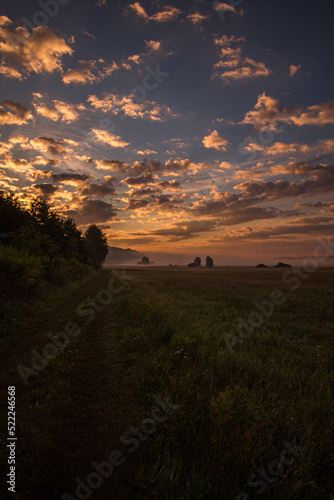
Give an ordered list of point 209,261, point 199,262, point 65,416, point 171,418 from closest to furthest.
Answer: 1. point 171,418
2. point 65,416
3. point 209,261
4. point 199,262

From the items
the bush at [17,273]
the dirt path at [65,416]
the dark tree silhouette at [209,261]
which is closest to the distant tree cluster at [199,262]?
the dark tree silhouette at [209,261]

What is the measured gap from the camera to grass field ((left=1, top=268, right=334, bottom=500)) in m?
2.71

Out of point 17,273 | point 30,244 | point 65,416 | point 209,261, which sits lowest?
point 65,416

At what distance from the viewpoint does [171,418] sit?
3.75m

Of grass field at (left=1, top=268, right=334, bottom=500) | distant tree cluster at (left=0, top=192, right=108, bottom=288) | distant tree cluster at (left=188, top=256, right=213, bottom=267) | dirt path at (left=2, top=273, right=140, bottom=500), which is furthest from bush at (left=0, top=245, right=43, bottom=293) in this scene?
distant tree cluster at (left=188, top=256, right=213, bottom=267)

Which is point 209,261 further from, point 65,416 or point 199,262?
point 65,416

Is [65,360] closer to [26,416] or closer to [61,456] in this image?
[26,416]

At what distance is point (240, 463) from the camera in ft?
9.43

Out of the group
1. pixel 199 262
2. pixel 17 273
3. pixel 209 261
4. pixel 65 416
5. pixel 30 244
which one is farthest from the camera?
pixel 199 262

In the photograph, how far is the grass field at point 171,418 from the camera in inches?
Answer: 106

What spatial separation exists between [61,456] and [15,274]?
11987mm

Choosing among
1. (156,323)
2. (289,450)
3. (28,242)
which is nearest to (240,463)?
(289,450)

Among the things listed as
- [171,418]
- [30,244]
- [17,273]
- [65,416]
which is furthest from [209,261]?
[65,416]

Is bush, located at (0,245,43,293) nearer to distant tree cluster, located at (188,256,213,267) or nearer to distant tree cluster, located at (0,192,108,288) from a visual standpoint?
distant tree cluster, located at (0,192,108,288)
